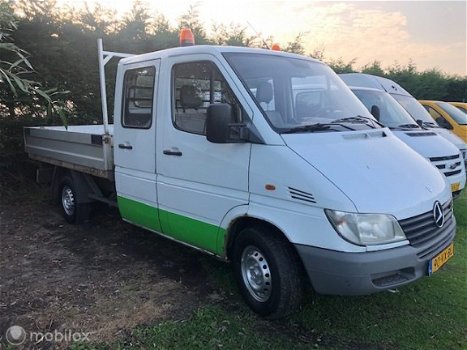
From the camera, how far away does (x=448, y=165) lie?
6148mm

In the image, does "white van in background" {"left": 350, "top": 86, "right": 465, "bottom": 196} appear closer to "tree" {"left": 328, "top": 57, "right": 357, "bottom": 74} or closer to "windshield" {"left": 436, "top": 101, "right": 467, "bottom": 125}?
"windshield" {"left": 436, "top": 101, "right": 467, "bottom": 125}

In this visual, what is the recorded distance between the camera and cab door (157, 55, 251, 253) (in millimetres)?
3607

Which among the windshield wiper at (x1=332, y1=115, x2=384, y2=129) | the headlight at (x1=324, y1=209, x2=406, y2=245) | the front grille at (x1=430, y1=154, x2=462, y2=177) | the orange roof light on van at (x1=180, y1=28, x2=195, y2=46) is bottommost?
the front grille at (x1=430, y1=154, x2=462, y2=177)

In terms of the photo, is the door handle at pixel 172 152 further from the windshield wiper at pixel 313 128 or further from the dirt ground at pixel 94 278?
the dirt ground at pixel 94 278

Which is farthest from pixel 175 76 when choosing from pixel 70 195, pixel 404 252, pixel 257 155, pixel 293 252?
pixel 70 195

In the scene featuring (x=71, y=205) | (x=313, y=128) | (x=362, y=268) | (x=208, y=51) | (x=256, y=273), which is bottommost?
(x=71, y=205)

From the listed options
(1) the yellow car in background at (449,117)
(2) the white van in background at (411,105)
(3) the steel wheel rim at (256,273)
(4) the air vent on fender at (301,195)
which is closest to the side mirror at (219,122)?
(4) the air vent on fender at (301,195)

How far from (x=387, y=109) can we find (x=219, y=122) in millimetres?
4533

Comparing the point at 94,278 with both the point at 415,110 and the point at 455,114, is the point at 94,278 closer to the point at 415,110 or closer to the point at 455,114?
the point at 415,110

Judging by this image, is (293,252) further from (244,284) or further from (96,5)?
(96,5)

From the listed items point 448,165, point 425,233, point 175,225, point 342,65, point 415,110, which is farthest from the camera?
point 342,65

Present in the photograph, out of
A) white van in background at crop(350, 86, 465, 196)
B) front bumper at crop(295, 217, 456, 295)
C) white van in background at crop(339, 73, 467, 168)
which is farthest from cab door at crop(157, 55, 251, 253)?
white van in background at crop(339, 73, 467, 168)

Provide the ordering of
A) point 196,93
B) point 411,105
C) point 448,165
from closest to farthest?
point 196,93, point 448,165, point 411,105

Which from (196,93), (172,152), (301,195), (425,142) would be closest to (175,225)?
(172,152)
